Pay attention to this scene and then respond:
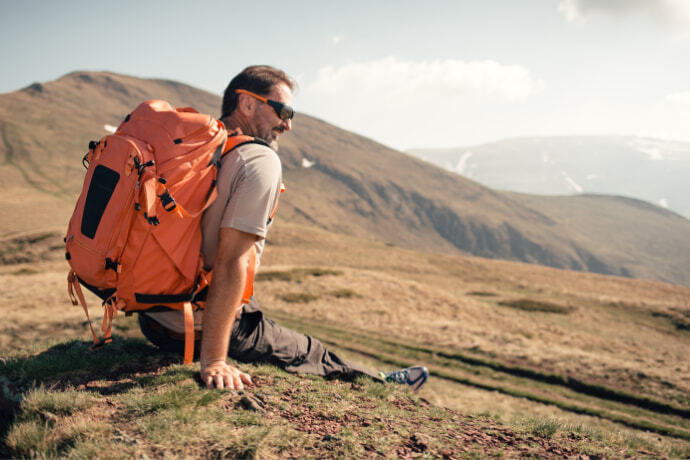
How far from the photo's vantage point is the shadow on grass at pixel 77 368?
4281mm

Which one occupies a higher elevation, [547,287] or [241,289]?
[241,289]

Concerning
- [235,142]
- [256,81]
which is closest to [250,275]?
[235,142]

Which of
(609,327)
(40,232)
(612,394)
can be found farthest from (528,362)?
(40,232)

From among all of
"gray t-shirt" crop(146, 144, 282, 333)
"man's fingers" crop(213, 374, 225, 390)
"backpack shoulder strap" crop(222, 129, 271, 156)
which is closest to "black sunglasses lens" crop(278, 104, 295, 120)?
"backpack shoulder strap" crop(222, 129, 271, 156)

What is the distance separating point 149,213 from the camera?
3.55 meters

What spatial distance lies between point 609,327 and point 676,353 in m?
6.85

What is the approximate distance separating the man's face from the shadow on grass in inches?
122

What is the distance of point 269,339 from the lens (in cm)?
526

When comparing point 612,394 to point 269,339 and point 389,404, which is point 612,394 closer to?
point 389,404

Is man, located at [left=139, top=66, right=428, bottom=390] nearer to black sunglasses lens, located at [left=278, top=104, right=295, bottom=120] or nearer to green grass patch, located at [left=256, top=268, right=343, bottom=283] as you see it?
black sunglasses lens, located at [left=278, top=104, right=295, bottom=120]

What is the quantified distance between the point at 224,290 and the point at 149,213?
3.15 ft

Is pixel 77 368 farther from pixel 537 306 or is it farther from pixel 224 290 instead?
pixel 537 306

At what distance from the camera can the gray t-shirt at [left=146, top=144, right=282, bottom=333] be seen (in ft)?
12.6

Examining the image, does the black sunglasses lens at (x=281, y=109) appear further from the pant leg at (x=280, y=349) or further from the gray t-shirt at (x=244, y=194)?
the pant leg at (x=280, y=349)
